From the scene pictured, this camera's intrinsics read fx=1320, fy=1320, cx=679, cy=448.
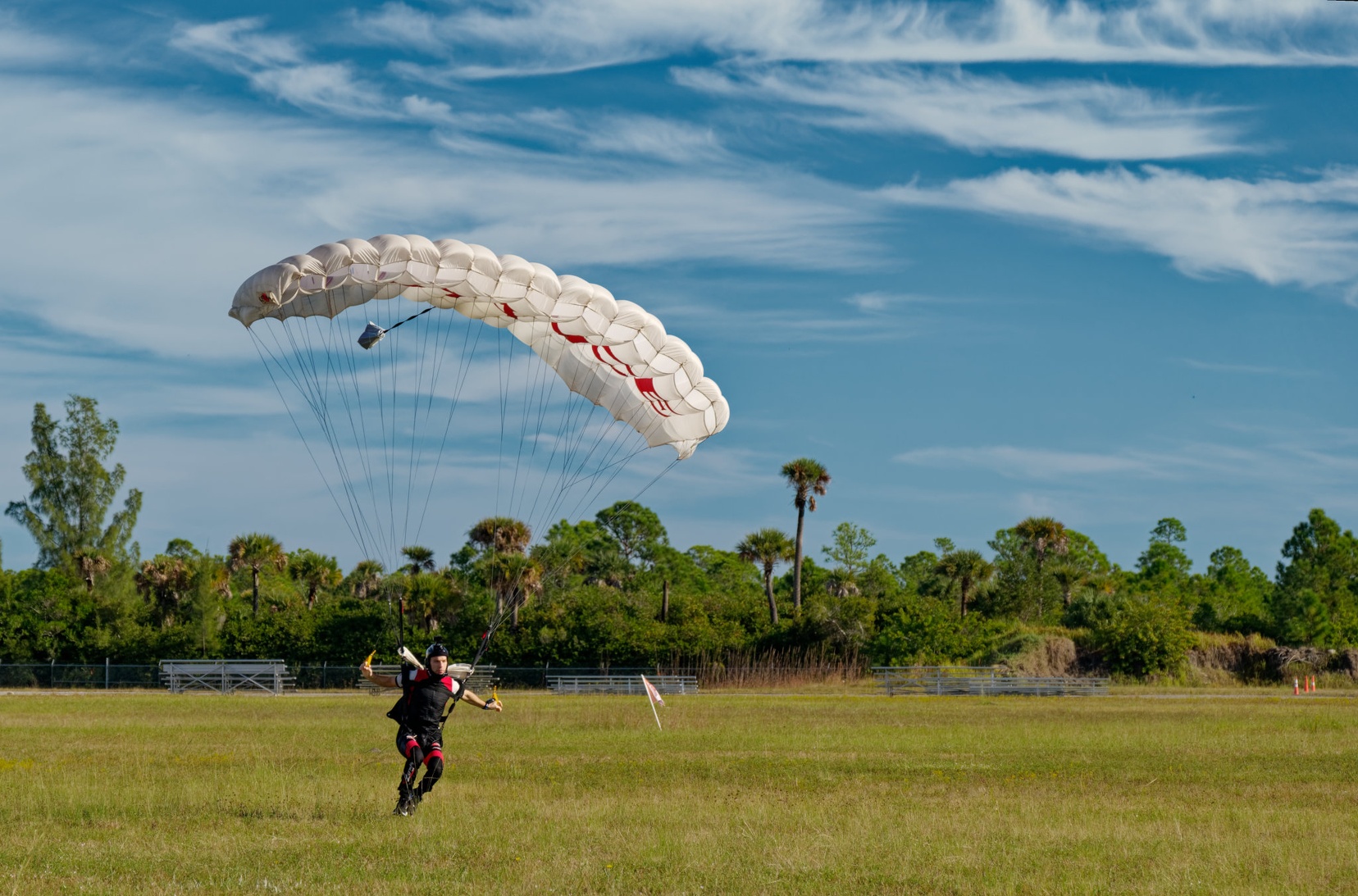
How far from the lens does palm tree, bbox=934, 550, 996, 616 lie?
69875 millimetres

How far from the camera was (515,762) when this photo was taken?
20.0 meters

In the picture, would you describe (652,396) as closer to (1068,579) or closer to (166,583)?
(166,583)

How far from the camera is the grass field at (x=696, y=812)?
1006 centimetres

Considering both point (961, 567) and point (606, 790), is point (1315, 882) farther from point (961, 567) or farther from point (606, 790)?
point (961, 567)

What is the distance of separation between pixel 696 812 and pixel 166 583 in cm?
6234

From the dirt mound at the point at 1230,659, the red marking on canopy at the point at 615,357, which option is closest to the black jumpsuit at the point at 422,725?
the red marking on canopy at the point at 615,357

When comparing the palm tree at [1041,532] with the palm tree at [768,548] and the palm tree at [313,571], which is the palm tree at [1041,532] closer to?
the palm tree at [768,548]

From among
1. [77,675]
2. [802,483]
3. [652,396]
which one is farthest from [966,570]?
[652,396]

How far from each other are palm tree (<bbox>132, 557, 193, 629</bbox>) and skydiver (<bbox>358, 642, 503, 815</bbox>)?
2357 inches

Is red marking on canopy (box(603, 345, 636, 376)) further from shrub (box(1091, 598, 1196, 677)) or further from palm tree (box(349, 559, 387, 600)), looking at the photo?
palm tree (box(349, 559, 387, 600))

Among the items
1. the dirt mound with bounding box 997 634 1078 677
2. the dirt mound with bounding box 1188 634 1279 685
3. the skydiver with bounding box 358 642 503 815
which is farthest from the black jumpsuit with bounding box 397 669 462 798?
the dirt mound with bounding box 1188 634 1279 685

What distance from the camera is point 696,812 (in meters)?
13.7

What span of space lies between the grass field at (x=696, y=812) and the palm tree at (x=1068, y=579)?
166ft

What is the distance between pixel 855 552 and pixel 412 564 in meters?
46.2
